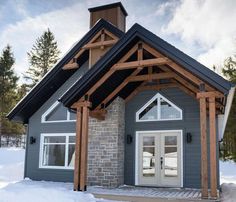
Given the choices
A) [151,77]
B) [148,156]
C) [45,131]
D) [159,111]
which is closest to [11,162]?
[45,131]

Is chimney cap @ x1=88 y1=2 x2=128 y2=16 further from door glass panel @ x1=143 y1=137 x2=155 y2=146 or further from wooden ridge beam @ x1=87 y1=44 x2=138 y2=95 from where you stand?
door glass panel @ x1=143 y1=137 x2=155 y2=146

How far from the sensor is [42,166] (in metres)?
11.6

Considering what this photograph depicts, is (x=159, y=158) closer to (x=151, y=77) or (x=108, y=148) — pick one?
(x=108, y=148)

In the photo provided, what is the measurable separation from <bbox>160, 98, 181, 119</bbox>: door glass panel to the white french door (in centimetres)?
52

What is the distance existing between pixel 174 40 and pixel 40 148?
768cm

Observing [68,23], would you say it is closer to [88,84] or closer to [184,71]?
[88,84]

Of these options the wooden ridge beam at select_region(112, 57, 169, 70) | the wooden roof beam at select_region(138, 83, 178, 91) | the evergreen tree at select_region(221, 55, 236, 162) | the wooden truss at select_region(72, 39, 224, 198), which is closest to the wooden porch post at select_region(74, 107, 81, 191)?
the wooden truss at select_region(72, 39, 224, 198)

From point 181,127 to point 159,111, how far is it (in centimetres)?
96

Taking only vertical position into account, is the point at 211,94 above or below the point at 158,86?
below

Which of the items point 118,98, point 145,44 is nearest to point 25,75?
point 118,98

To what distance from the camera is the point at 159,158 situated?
10.1 m

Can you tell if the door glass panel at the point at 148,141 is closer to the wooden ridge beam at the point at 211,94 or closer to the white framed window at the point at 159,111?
the white framed window at the point at 159,111

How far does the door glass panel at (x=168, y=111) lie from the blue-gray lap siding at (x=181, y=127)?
0.18 metres

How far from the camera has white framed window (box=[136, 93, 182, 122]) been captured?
10141 millimetres
